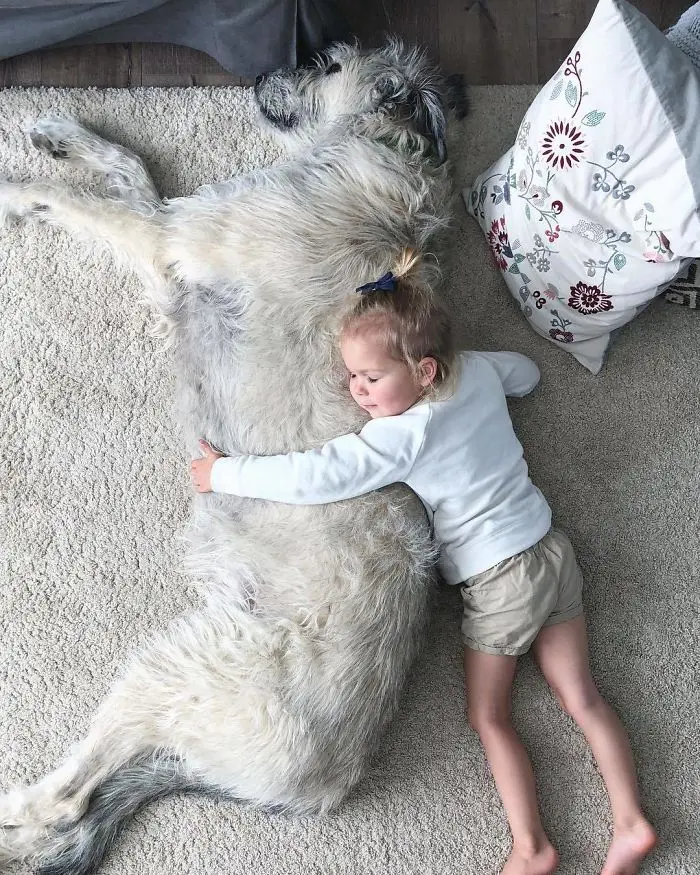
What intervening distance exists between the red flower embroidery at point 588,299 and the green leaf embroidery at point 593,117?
408 mm

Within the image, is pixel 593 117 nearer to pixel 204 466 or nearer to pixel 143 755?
pixel 204 466

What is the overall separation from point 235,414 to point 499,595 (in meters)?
0.82

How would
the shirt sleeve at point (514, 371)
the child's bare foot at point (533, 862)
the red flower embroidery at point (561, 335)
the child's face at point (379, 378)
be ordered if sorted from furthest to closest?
1. the red flower embroidery at point (561, 335)
2. the shirt sleeve at point (514, 371)
3. the child's bare foot at point (533, 862)
4. the child's face at point (379, 378)

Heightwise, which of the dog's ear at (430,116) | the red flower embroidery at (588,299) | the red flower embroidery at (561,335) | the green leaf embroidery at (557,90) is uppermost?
the green leaf embroidery at (557,90)

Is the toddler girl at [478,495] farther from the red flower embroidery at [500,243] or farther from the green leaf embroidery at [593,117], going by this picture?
the green leaf embroidery at [593,117]

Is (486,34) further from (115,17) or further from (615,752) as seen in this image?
(615,752)

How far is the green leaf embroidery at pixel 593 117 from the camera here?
1819 mm

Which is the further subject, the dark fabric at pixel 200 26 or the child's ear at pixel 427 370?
the dark fabric at pixel 200 26

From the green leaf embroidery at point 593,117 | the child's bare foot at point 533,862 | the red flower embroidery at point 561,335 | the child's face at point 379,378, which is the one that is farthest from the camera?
the red flower embroidery at point 561,335

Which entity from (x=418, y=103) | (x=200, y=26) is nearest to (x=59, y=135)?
(x=200, y=26)

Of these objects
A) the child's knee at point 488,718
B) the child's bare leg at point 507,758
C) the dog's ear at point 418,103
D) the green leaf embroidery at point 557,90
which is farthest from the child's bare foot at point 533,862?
the green leaf embroidery at point 557,90

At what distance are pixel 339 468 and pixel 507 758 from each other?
948mm

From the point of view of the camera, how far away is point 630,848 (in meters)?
1.96

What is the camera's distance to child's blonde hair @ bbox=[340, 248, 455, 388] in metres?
1.71
